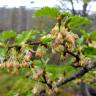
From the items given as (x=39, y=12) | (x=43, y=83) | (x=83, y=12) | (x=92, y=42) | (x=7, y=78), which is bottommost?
(x=7, y=78)

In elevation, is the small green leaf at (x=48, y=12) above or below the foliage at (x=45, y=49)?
above

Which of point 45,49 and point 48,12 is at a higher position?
point 48,12

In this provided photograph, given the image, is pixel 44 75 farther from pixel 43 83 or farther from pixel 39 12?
pixel 39 12

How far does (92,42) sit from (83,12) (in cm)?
462

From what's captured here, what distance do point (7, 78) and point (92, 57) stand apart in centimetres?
630

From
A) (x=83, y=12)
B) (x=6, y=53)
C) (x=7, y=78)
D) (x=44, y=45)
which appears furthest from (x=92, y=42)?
(x=7, y=78)

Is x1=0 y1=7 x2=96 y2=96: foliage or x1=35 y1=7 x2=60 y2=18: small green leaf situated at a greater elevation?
x1=35 y1=7 x2=60 y2=18: small green leaf

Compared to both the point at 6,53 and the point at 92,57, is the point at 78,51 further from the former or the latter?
the point at 6,53

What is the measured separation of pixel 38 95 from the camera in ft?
4.14

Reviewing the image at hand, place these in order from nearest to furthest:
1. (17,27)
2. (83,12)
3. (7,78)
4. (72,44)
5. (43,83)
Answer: (72,44), (43,83), (83,12), (7,78), (17,27)

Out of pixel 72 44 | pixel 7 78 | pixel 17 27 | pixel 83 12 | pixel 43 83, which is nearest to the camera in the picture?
pixel 72 44

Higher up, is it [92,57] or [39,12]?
[39,12]

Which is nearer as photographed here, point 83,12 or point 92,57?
point 92,57

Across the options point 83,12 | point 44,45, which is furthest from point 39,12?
point 83,12
